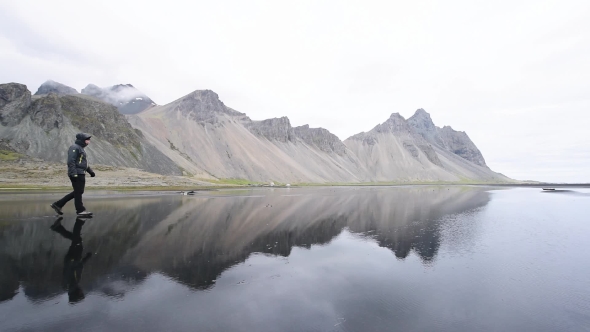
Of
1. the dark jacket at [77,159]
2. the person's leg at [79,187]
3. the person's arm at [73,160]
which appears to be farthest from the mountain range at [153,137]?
the person's arm at [73,160]

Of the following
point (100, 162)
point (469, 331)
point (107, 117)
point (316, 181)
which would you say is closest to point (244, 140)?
point (316, 181)

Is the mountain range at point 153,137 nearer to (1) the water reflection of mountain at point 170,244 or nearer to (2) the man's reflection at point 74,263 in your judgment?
(1) the water reflection of mountain at point 170,244

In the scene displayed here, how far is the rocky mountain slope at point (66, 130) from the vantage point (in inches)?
3750

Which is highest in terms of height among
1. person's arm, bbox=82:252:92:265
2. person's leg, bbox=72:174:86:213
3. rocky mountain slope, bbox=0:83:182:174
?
rocky mountain slope, bbox=0:83:182:174

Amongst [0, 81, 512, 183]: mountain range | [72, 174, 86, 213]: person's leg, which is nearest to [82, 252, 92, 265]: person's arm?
[72, 174, 86, 213]: person's leg

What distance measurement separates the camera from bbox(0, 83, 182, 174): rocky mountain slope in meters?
95.2

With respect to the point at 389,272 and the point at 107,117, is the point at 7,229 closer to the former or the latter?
the point at 389,272

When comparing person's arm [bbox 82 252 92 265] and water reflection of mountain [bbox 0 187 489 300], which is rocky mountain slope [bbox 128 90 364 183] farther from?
person's arm [bbox 82 252 92 265]

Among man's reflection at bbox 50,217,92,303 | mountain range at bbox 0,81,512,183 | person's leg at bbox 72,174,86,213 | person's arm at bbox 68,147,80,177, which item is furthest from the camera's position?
mountain range at bbox 0,81,512,183

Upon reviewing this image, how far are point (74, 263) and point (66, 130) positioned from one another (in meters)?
116

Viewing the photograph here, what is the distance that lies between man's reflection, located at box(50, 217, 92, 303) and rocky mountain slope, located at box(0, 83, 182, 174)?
3669 inches

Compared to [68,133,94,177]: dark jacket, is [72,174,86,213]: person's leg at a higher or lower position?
lower

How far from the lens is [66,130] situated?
337ft

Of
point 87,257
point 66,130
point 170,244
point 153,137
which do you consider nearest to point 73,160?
point 170,244
